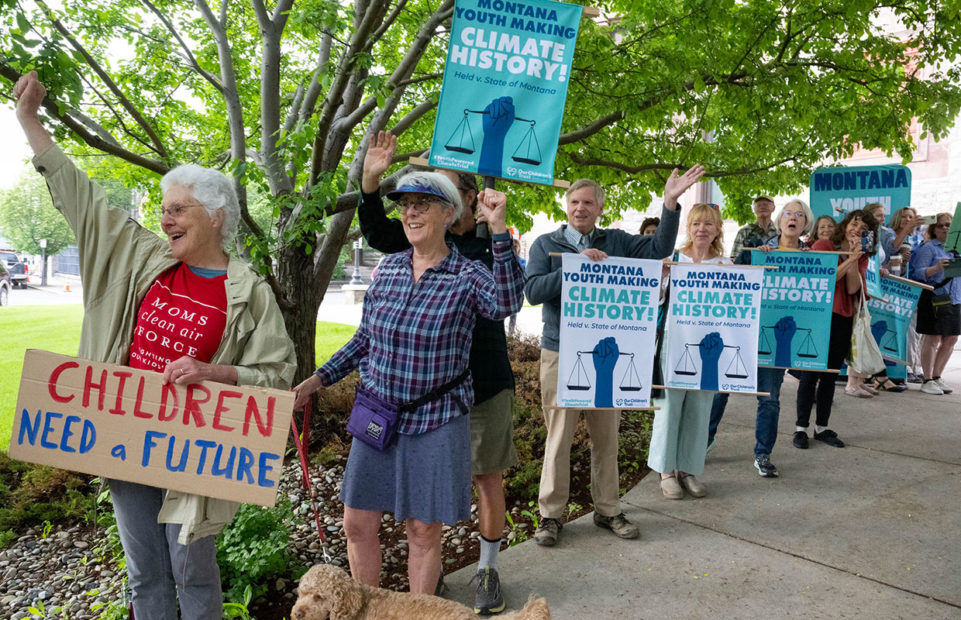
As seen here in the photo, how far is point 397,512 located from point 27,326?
13.1m

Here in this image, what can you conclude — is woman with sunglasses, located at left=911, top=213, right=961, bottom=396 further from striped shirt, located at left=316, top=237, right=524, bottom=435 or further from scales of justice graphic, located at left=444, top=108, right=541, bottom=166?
striped shirt, located at left=316, top=237, right=524, bottom=435

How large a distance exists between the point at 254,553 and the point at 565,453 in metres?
1.82

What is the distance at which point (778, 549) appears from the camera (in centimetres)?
400

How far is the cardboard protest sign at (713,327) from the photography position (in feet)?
15.5

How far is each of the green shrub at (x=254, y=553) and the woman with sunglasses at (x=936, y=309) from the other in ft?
27.2

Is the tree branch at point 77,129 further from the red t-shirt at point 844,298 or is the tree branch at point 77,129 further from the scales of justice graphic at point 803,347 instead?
the red t-shirt at point 844,298

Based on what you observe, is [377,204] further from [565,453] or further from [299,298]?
[299,298]

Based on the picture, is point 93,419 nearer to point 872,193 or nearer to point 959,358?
point 872,193

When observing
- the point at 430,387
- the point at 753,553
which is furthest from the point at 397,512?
the point at 753,553

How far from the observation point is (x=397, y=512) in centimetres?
266

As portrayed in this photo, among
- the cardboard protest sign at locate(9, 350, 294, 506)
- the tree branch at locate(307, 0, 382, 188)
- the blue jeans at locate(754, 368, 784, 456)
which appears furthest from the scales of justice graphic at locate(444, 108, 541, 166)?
the blue jeans at locate(754, 368, 784, 456)

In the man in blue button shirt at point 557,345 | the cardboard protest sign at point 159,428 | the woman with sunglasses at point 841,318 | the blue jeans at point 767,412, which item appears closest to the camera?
the cardboard protest sign at point 159,428

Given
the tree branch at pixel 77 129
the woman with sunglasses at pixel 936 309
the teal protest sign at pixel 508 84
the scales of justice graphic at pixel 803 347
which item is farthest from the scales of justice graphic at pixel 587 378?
the woman with sunglasses at pixel 936 309

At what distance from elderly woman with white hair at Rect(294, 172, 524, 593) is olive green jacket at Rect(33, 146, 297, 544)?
1.03ft
